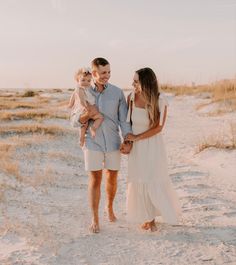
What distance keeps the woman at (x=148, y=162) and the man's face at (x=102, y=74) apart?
28 centimetres

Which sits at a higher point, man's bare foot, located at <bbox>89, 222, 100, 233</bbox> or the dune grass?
the dune grass

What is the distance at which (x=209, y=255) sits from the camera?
15.9 ft

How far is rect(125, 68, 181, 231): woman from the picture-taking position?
5164 mm

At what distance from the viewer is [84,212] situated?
6.34m

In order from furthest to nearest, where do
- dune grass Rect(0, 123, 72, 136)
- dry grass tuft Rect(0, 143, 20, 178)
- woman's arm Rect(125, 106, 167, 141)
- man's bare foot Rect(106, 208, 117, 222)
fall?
dune grass Rect(0, 123, 72, 136)
dry grass tuft Rect(0, 143, 20, 178)
man's bare foot Rect(106, 208, 117, 222)
woman's arm Rect(125, 106, 167, 141)

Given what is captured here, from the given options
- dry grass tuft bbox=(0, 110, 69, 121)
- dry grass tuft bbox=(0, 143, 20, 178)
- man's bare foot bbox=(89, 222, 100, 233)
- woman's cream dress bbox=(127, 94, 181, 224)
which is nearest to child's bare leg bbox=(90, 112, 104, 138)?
woman's cream dress bbox=(127, 94, 181, 224)

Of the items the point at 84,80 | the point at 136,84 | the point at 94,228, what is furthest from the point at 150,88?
the point at 94,228

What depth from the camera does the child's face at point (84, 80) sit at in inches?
203

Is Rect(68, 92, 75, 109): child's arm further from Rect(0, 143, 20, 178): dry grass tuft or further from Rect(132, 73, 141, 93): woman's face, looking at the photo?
Rect(0, 143, 20, 178): dry grass tuft

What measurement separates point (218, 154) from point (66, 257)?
5491 millimetres

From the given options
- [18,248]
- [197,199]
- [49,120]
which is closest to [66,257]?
[18,248]

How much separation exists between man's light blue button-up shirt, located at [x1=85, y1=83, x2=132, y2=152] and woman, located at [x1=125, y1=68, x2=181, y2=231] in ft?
0.29

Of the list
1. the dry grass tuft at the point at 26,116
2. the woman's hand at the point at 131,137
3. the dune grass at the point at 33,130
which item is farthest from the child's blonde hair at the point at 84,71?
the dry grass tuft at the point at 26,116

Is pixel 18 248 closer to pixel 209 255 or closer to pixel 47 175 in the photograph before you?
pixel 209 255
